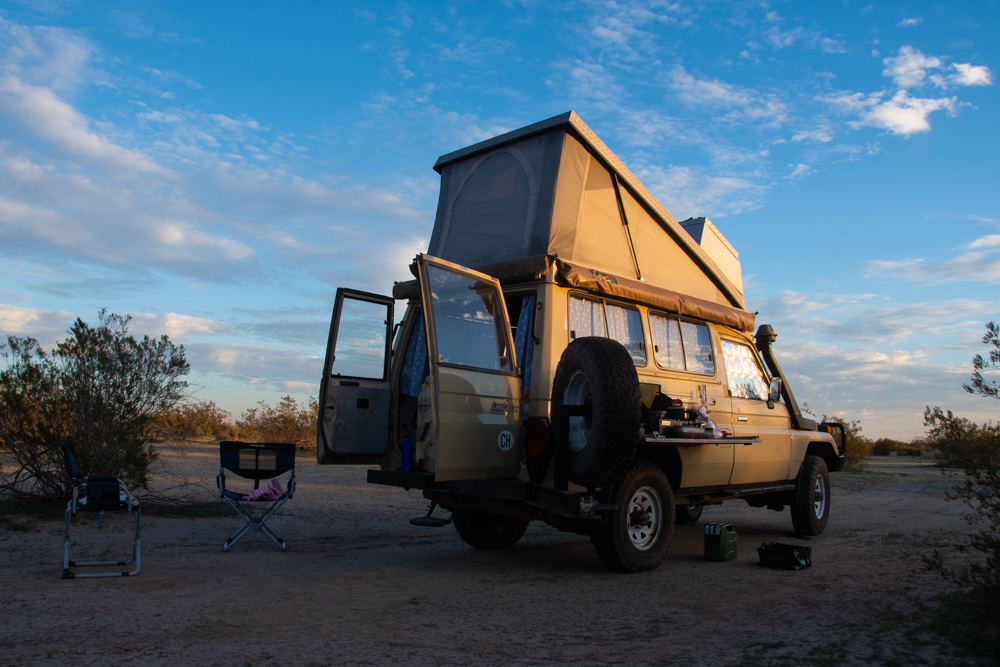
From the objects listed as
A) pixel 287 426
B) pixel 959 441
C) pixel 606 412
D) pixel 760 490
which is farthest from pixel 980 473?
pixel 287 426

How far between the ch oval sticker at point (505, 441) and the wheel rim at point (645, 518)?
113 cm

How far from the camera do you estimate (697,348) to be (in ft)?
24.0

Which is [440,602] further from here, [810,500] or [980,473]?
[810,500]

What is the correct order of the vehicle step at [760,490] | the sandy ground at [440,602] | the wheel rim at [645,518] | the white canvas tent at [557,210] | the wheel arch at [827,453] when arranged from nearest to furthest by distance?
1. the sandy ground at [440,602]
2. the wheel rim at [645,518]
3. the white canvas tent at [557,210]
4. the vehicle step at [760,490]
5. the wheel arch at [827,453]

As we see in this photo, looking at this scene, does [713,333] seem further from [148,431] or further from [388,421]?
[148,431]

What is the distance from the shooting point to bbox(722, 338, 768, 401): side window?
770 centimetres

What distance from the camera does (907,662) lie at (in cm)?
336

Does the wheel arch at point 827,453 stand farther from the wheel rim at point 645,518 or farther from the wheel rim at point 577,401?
the wheel rim at point 577,401

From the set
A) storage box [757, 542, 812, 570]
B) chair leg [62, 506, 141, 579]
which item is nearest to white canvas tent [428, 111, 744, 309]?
storage box [757, 542, 812, 570]

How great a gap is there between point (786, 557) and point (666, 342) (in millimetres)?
2191

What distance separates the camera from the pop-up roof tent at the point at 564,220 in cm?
615

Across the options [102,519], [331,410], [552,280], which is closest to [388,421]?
[331,410]

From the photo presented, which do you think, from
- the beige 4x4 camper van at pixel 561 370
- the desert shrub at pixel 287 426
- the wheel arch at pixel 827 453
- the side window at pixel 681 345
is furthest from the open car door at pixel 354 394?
the desert shrub at pixel 287 426

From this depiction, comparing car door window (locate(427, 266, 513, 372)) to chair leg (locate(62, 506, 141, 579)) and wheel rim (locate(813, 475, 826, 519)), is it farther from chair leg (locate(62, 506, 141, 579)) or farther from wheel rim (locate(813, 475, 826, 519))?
wheel rim (locate(813, 475, 826, 519))
